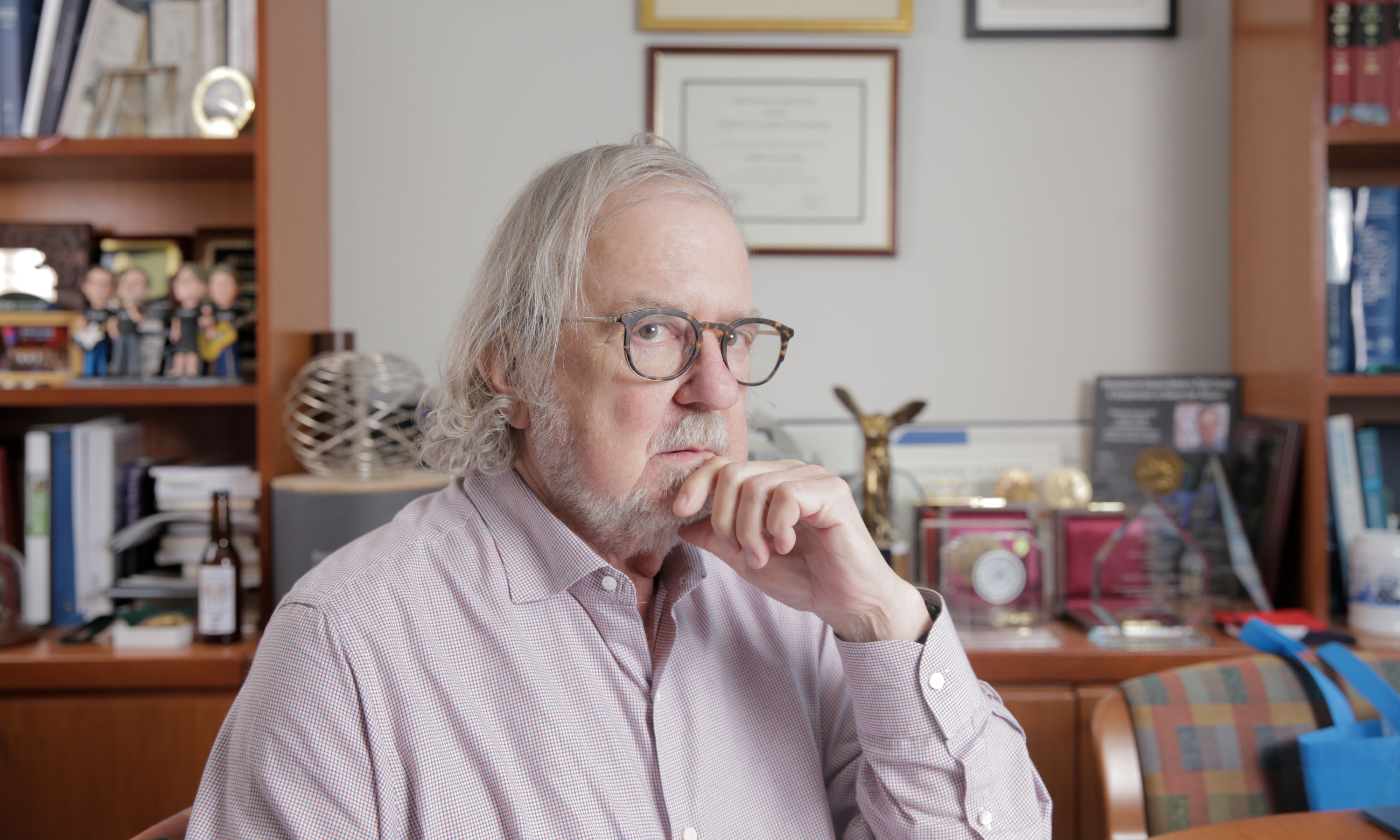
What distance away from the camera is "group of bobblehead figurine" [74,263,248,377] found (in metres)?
1.85

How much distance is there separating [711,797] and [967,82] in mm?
1734

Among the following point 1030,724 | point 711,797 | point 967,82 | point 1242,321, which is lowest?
point 1030,724

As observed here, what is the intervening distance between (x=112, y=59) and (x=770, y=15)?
1.31 meters

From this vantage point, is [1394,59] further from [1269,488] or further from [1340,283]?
[1269,488]

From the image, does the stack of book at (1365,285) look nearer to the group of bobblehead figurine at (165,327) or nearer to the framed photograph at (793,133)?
the framed photograph at (793,133)

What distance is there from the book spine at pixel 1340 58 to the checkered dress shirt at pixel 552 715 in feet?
4.85

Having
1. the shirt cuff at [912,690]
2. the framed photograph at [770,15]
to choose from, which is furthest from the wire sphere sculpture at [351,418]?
the shirt cuff at [912,690]

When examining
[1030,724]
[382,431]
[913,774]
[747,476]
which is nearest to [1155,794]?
[1030,724]

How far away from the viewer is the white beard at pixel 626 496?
99cm

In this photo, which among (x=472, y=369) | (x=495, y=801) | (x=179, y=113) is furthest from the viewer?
(x=179, y=113)

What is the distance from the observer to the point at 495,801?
2.84ft

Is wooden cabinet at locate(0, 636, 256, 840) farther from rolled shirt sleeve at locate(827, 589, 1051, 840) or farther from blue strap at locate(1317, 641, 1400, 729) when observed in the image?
blue strap at locate(1317, 641, 1400, 729)

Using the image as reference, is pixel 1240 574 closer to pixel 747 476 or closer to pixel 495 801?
pixel 747 476

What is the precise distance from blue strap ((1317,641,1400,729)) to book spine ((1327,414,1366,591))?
71cm
